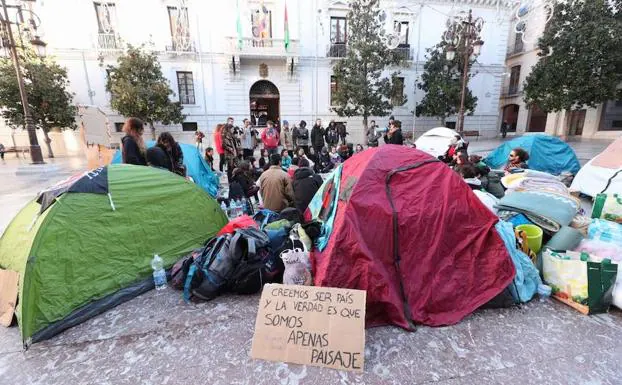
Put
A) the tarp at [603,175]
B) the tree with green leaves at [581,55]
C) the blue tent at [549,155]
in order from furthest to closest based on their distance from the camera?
the tree with green leaves at [581,55] < the blue tent at [549,155] < the tarp at [603,175]

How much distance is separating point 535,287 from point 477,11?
2084 centimetres

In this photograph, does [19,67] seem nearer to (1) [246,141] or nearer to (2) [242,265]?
(1) [246,141]

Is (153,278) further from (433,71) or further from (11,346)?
(433,71)

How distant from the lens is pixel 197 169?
648 cm

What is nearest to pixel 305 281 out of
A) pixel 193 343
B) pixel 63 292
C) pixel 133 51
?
pixel 193 343

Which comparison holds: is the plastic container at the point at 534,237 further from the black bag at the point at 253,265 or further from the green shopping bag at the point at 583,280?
the black bag at the point at 253,265

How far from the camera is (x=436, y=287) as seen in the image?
2510mm

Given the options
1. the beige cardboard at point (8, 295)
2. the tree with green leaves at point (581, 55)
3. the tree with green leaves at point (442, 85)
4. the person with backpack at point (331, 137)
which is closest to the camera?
the beige cardboard at point (8, 295)

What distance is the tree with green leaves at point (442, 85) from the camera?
53.0 ft

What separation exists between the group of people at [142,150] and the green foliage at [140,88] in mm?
10526

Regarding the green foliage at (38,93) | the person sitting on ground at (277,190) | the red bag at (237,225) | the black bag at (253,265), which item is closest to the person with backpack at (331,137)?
the person sitting on ground at (277,190)

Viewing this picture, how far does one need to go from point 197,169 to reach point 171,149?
5.70 ft

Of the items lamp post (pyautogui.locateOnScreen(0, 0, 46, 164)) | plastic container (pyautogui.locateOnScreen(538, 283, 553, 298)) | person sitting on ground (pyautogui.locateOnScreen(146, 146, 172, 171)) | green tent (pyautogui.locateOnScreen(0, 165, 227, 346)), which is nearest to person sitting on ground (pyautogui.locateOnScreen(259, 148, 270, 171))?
person sitting on ground (pyautogui.locateOnScreen(146, 146, 172, 171))

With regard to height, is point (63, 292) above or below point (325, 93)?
below
